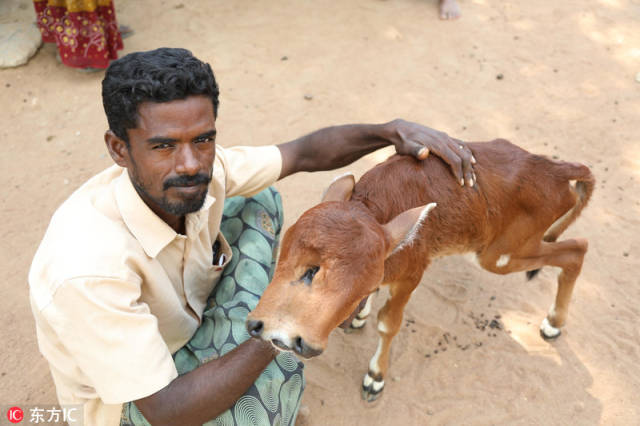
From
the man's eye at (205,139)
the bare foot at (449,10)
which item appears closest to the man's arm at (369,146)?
the man's eye at (205,139)

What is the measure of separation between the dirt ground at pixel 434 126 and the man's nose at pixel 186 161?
6.85 ft

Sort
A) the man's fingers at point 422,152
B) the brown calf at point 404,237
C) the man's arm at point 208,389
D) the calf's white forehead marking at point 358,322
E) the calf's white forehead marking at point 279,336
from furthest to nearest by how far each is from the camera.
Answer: the calf's white forehead marking at point 358,322
the man's fingers at point 422,152
the man's arm at point 208,389
the brown calf at point 404,237
the calf's white forehead marking at point 279,336

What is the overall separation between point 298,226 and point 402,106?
4.17m

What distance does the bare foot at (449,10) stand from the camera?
311 inches

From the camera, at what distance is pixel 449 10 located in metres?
7.97

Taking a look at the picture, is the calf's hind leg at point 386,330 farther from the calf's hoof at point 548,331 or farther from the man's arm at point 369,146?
the calf's hoof at point 548,331

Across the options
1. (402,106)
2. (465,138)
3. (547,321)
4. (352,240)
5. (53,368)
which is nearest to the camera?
(352,240)

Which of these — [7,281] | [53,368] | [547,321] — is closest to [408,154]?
[547,321]

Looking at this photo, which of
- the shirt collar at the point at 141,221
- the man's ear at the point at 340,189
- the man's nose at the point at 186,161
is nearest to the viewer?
the man's nose at the point at 186,161

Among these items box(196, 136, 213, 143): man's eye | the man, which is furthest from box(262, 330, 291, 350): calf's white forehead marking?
box(196, 136, 213, 143): man's eye

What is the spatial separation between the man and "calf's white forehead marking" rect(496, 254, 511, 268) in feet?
2.47

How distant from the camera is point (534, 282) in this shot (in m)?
4.76

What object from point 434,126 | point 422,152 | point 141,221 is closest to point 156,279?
point 141,221

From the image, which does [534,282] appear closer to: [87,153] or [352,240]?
[352,240]
